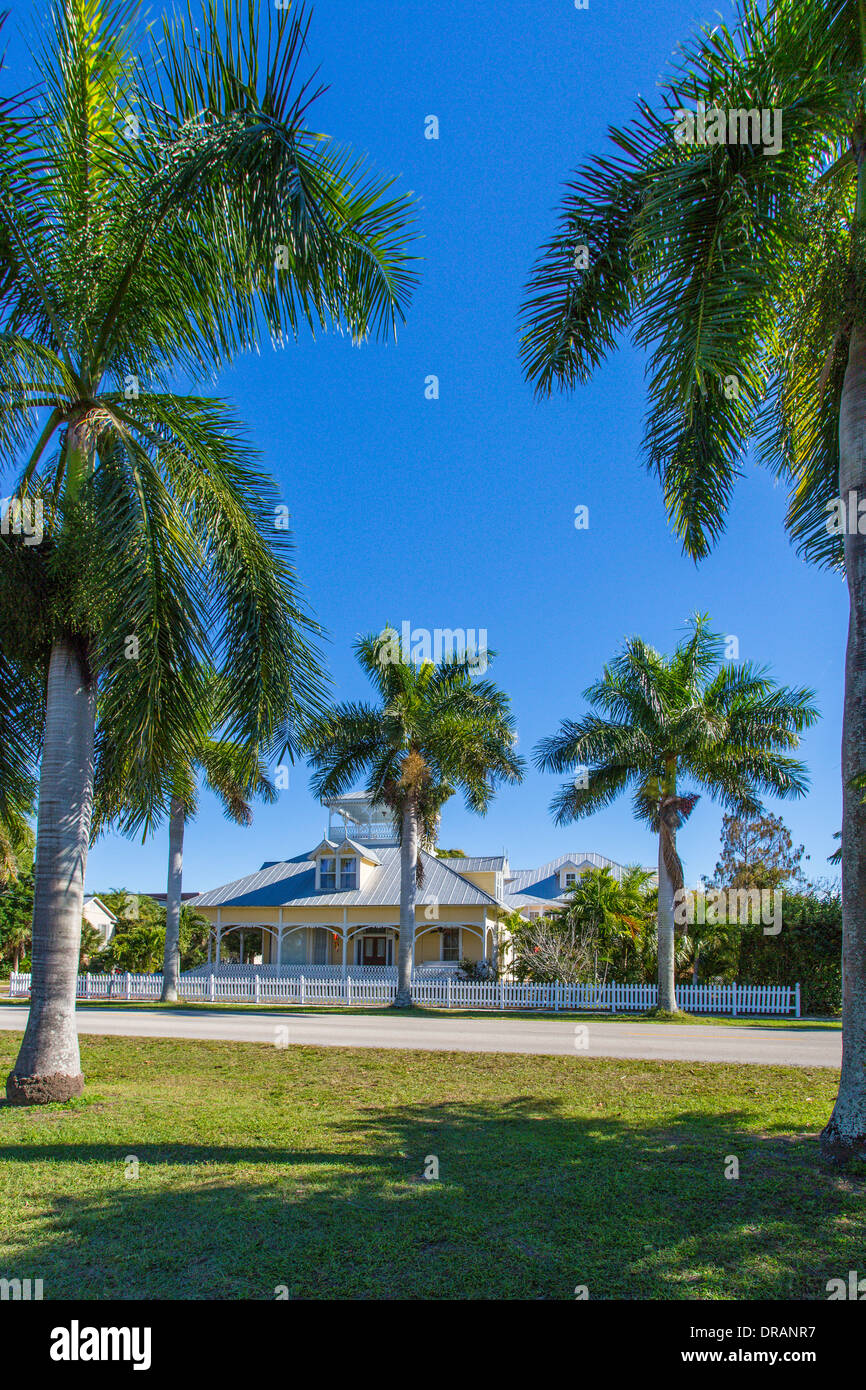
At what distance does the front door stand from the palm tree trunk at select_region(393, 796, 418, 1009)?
38.0ft

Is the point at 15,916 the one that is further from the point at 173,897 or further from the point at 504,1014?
the point at 504,1014

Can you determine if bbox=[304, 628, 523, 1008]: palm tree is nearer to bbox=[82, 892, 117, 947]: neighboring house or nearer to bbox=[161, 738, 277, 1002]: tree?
bbox=[161, 738, 277, 1002]: tree

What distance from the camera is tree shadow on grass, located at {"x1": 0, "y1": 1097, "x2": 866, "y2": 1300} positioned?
4430 mm

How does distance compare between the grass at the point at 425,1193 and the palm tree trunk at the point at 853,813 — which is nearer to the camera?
the grass at the point at 425,1193

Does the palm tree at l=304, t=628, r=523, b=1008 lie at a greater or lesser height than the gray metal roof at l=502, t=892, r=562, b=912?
greater

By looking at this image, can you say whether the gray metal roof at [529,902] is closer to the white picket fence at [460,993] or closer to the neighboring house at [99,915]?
the white picket fence at [460,993]

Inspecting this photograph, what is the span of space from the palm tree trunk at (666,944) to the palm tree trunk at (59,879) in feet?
52.7

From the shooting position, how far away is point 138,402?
30.3ft

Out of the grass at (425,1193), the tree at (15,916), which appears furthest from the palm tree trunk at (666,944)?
the tree at (15,916)

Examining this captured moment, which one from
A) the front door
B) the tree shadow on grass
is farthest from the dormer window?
the tree shadow on grass

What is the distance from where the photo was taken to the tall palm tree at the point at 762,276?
6.26 m

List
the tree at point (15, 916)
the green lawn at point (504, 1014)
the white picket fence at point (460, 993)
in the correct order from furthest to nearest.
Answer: the tree at point (15, 916) < the white picket fence at point (460, 993) < the green lawn at point (504, 1014)
